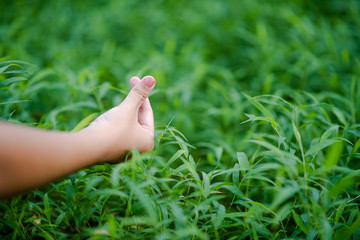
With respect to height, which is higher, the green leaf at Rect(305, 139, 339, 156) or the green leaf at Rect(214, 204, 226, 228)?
the green leaf at Rect(305, 139, 339, 156)

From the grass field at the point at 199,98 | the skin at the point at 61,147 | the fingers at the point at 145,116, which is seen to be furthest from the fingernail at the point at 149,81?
the grass field at the point at 199,98

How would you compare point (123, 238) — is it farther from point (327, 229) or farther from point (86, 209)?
point (327, 229)

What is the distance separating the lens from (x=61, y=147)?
0.92m

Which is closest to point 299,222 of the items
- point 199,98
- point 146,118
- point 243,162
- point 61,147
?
point 243,162

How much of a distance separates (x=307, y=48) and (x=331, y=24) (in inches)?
36.2

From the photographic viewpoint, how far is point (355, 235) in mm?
1067

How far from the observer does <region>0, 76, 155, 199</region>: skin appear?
0.83m

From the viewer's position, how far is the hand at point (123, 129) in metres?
1.06

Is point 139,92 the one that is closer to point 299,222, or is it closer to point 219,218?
point 219,218

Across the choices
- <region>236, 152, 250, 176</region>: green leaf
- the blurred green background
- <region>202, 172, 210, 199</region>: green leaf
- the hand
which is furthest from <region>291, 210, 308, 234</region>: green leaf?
the blurred green background

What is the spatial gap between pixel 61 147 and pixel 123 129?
27cm

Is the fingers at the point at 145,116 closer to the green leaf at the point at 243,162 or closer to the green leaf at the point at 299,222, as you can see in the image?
the green leaf at the point at 243,162

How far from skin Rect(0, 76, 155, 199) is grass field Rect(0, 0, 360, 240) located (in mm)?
141

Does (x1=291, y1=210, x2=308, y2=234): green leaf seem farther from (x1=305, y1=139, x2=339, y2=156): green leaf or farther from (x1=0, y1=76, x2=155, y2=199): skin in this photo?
(x1=0, y1=76, x2=155, y2=199): skin
